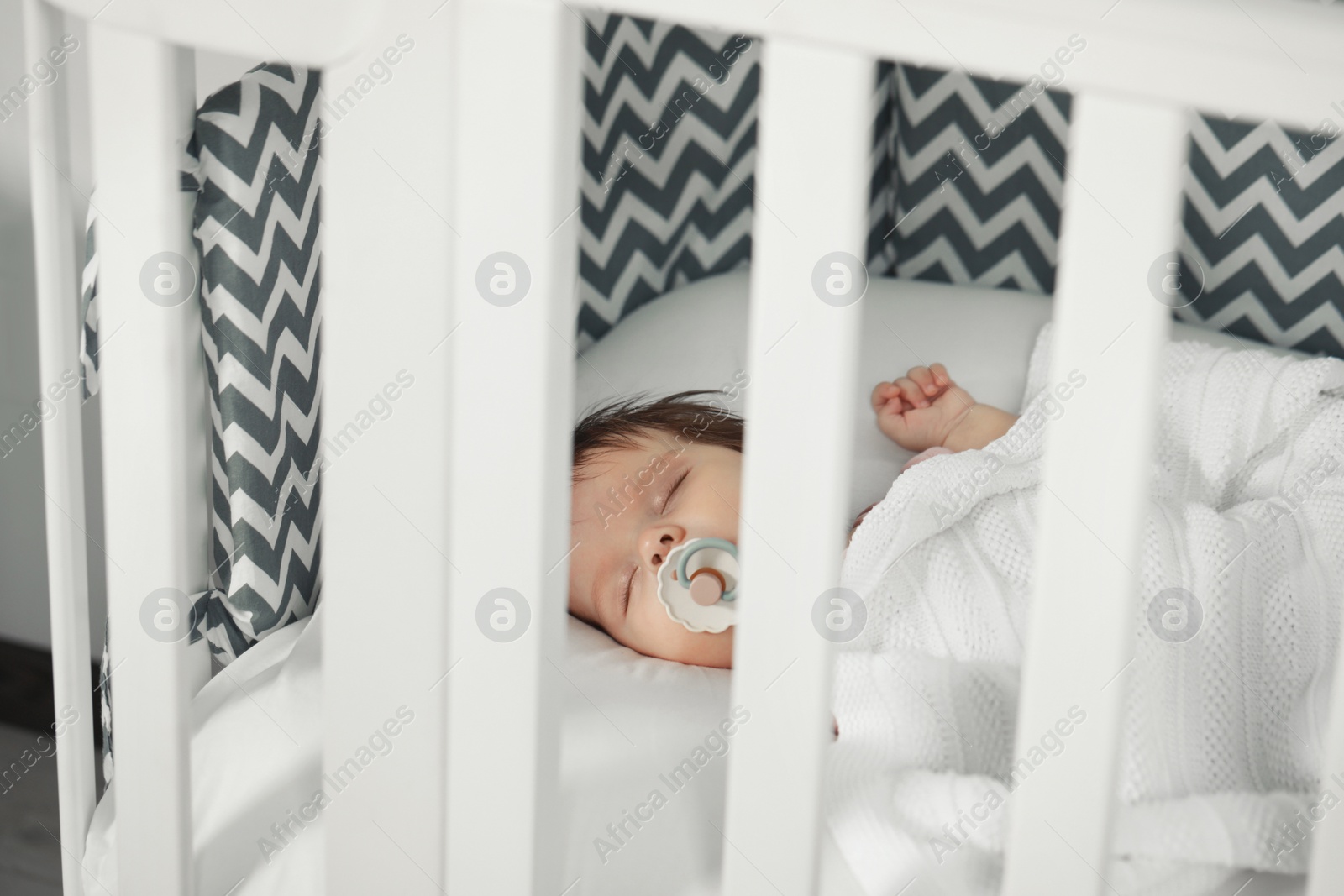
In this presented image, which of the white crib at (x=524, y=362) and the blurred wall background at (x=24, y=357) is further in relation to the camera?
the blurred wall background at (x=24, y=357)

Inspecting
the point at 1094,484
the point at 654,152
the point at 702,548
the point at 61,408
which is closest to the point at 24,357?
the point at 654,152

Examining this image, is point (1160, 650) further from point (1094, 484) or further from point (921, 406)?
point (921, 406)

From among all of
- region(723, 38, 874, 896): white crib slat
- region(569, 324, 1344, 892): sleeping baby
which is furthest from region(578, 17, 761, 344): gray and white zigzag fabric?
region(723, 38, 874, 896): white crib slat

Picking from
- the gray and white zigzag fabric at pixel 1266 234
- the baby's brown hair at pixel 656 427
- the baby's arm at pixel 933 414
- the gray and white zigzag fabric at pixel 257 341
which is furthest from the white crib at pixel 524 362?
the gray and white zigzag fabric at pixel 1266 234

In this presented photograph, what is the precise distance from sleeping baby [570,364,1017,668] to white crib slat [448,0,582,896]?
1.01ft

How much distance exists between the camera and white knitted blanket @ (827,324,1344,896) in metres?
0.60

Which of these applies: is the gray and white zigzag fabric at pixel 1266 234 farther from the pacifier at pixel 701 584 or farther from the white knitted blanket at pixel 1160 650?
the pacifier at pixel 701 584

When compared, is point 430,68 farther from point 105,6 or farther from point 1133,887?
point 1133,887

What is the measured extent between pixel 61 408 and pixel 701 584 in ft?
1.35

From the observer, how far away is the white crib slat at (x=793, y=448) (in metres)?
0.45

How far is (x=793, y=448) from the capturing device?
18.9 inches

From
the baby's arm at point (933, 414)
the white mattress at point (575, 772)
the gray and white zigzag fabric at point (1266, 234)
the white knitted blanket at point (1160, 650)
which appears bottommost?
the white mattress at point (575, 772)

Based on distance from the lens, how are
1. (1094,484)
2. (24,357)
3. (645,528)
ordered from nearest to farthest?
(1094,484) → (645,528) → (24,357)

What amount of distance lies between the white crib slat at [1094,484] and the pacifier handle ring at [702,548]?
12.3 inches
